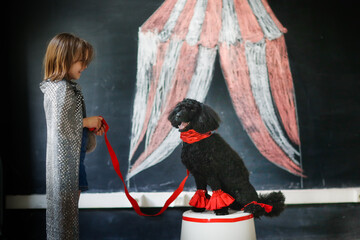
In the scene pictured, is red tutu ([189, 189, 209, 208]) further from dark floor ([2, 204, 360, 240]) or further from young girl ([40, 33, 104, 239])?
dark floor ([2, 204, 360, 240])

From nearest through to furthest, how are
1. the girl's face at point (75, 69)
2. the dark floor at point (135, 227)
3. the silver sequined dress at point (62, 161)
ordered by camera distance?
1. the silver sequined dress at point (62, 161)
2. the girl's face at point (75, 69)
3. the dark floor at point (135, 227)

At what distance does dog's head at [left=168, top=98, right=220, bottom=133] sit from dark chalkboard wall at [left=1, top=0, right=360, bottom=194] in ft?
2.85

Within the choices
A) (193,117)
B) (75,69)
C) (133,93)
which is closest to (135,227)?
(133,93)

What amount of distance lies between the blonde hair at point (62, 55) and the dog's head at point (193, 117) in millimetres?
501

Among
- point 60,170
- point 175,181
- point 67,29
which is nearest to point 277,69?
point 175,181

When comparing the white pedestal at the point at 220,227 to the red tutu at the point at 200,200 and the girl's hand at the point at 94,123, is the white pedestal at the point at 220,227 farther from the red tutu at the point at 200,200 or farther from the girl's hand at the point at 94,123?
the girl's hand at the point at 94,123

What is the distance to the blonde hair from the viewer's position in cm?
167

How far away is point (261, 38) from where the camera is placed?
2684mm

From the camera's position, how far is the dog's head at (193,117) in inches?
69.4

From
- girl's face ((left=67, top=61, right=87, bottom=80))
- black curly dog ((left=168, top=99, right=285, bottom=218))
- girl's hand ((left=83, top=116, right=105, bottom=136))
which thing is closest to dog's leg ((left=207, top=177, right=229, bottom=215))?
black curly dog ((left=168, top=99, right=285, bottom=218))

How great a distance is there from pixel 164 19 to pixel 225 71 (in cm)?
55

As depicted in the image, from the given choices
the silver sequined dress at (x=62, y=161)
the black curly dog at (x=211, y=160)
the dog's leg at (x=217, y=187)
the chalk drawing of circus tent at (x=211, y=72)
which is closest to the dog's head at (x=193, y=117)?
the black curly dog at (x=211, y=160)

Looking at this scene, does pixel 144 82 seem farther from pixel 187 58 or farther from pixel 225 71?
pixel 225 71

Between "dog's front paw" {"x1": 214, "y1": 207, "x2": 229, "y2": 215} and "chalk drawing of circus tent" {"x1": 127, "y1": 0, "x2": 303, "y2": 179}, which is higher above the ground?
"chalk drawing of circus tent" {"x1": 127, "y1": 0, "x2": 303, "y2": 179}
